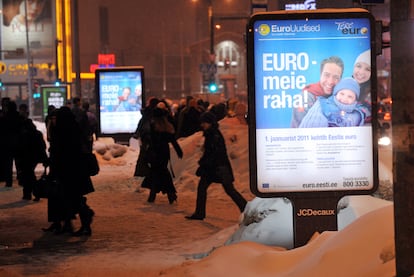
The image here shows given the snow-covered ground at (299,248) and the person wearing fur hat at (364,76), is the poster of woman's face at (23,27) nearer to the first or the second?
the snow-covered ground at (299,248)

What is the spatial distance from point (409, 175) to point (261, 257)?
2.92 metres

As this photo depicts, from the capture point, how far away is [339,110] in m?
8.02

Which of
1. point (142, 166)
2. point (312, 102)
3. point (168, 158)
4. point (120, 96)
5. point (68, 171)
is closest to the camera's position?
point (312, 102)

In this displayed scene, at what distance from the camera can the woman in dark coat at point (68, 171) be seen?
37.4 ft

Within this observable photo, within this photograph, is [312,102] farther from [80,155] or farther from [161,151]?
[161,151]

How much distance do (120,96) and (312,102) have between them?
16.7 m

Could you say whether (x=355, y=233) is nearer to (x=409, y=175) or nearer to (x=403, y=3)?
(x=409, y=175)

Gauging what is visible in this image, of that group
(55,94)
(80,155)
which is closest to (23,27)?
(55,94)

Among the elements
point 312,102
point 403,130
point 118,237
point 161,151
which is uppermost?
point 312,102

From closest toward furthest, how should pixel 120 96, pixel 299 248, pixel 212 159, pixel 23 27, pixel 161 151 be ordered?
pixel 299 248, pixel 212 159, pixel 161 151, pixel 120 96, pixel 23 27

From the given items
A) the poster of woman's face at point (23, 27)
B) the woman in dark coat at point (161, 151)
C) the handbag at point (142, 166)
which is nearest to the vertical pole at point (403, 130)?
the woman in dark coat at point (161, 151)

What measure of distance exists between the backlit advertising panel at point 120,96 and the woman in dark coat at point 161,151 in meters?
9.75

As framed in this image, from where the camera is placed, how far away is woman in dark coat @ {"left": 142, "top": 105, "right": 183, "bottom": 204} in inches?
572

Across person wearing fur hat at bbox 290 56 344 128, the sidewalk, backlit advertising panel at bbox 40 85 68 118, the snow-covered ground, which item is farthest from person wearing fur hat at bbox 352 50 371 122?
backlit advertising panel at bbox 40 85 68 118
